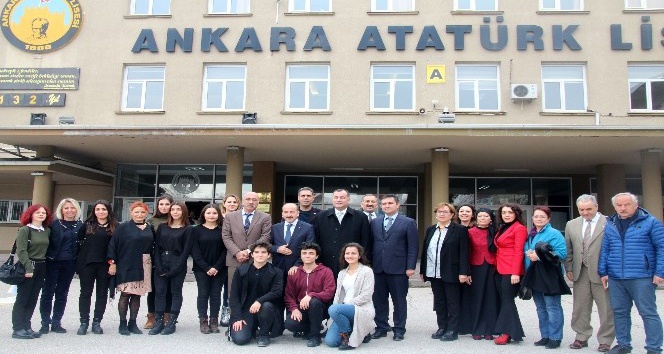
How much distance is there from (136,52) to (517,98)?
392 inches

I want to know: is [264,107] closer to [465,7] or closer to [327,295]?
[465,7]

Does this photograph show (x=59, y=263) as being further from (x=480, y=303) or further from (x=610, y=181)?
(x=610, y=181)

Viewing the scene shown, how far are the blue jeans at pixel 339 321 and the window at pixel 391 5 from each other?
421 inches

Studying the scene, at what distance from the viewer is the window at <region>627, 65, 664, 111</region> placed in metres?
14.1

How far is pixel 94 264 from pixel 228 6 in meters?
10.4

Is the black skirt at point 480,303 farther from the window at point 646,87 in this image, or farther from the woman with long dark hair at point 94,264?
the window at point 646,87

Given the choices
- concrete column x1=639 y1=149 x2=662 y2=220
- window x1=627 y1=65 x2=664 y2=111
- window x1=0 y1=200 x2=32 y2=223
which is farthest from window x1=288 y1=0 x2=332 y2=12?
window x1=0 y1=200 x2=32 y2=223

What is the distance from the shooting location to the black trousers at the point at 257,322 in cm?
589

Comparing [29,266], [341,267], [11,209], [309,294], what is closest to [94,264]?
[29,266]

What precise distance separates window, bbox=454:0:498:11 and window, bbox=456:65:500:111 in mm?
1543

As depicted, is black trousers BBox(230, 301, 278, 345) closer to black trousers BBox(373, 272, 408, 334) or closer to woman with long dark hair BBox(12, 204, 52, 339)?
black trousers BBox(373, 272, 408, 334)

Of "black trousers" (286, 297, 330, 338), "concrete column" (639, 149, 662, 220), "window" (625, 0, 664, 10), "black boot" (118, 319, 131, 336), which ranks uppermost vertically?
"window" (625, 0, 664, 10)

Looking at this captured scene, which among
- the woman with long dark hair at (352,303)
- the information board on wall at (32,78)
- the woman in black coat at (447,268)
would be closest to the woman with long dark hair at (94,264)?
the woman with long dark hair at (352,303)

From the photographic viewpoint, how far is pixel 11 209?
1838 centimetres
